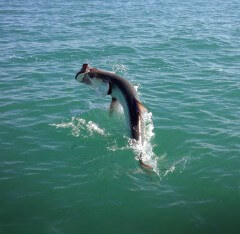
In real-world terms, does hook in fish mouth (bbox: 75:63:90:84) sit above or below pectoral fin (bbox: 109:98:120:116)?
above

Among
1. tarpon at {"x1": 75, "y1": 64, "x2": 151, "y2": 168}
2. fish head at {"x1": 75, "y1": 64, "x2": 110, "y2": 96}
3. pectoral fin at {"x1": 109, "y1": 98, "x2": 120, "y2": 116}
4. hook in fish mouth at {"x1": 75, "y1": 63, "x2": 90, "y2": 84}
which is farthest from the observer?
pectoral fin at {"x1": 109, "y1": 98, "x2": 120, "y2": 116}

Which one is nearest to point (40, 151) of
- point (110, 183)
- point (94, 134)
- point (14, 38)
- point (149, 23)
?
point (94, 134)

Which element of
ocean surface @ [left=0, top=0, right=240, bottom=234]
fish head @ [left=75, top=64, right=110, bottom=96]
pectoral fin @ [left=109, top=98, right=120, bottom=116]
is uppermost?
fish head @ [left=75, top=64, right=110, bottom=96]

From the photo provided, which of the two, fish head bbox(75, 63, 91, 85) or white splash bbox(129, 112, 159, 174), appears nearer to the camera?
white splash bbox(129, 112, 159, 174)

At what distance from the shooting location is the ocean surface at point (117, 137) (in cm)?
956

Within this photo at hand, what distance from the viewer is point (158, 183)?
10.6 m

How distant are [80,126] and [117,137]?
4.93 ft

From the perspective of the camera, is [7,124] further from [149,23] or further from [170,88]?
[149,23]

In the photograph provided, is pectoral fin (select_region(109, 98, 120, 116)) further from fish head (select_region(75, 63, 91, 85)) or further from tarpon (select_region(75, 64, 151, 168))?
fish head (select_region(75, 63, 91, 85))

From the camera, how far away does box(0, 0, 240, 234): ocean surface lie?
956 centimetres

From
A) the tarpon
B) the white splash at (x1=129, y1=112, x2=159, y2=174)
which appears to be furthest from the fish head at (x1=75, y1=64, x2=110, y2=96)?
the white splash at (x1=129, y1=112, x2=159, y2=174)

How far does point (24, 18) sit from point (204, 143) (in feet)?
72.7

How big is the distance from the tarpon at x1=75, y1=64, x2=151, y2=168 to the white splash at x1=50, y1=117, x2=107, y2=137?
927 millimetres

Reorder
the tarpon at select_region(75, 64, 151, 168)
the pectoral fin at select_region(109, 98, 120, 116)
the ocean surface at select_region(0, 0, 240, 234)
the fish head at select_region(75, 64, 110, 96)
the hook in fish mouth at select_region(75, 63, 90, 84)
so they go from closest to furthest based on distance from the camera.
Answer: the ocean surface at select_region(0, 0, 240, 234) → the tarpon at select_region(75, 64, 151, 168) → the fish head at select_region(75, 64, 110, 96) → the hook in fish mouth at select_region(75, 63, 90, 84) → the pectoral fin at select_region(109, 98, 120, 116)
